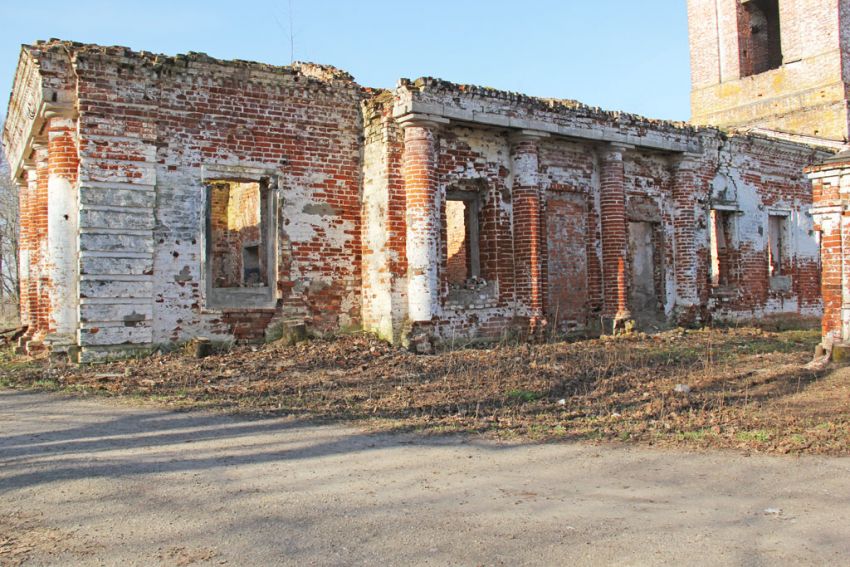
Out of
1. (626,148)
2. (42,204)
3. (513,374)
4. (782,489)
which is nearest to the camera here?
(782,489)

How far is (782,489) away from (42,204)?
1230 centimetres

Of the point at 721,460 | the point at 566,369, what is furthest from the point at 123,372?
the point at 721,460

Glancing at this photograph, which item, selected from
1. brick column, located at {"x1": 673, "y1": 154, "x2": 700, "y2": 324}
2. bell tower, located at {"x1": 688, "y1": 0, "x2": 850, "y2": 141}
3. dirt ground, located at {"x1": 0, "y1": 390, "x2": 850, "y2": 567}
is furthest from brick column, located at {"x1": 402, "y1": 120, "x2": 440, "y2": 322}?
bell tower, located at {"x1": 688, "y1": 0, "x2": 850, "y2": 141}

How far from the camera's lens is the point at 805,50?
21.4 metres

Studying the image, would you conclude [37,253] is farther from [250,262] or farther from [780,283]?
[780,283]

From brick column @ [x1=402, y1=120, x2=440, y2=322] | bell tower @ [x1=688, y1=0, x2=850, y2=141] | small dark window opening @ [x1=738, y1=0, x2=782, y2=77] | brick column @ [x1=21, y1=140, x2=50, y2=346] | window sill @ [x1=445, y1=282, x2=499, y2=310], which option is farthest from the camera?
small dark window opening @ [x1=738, y1=0, x2=782, y2=77]

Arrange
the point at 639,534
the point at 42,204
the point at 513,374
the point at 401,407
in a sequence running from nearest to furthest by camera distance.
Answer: the point at 639,534
the point at 401,407
the point at 513,374
the point at 42,204

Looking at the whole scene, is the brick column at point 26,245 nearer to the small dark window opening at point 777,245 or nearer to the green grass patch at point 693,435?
the green grass patch at point 693,435

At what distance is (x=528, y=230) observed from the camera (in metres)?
12.9

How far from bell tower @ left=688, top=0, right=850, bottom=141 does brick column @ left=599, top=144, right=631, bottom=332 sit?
10124 millimetres

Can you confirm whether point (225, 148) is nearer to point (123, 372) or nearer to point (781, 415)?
point (123, 372)

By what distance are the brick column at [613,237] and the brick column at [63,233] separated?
31.3ft

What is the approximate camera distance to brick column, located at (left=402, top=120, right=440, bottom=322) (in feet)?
38.1

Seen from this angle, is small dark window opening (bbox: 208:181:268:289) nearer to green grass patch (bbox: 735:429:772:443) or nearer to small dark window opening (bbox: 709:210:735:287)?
green grass patch (bbox: 735:429:772:443)
